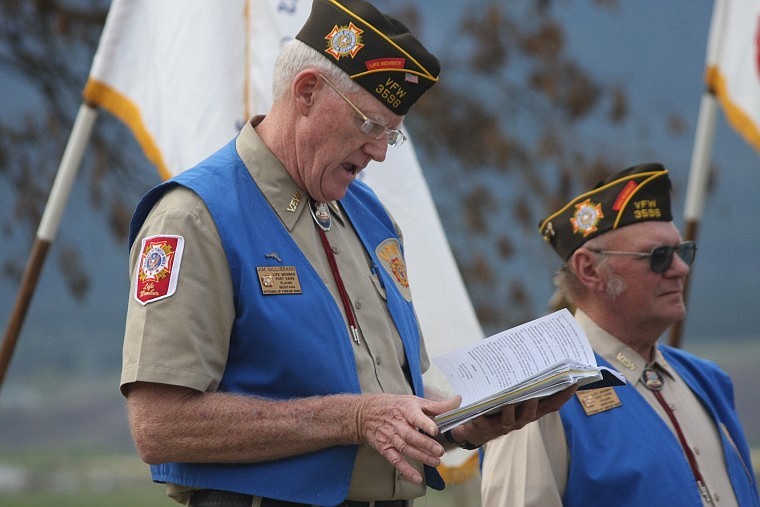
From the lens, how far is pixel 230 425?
7.70 ft

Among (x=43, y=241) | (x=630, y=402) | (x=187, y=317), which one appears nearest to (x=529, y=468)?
(x=630, y=402)

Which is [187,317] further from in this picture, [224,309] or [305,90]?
[305,90]

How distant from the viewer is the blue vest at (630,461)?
324 centimetres

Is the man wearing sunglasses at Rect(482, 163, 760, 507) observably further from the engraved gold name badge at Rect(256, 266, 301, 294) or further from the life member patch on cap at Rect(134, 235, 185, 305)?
the life member patch on cap at Rect(134, 235, 185, 305)

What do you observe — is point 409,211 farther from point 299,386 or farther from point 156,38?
point 299,386

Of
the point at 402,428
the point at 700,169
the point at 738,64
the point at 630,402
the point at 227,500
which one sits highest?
the point at 738,64

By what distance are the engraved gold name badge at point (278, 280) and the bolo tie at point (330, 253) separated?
140 mm

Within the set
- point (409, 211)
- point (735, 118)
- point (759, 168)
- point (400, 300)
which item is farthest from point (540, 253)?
point (400, 300)

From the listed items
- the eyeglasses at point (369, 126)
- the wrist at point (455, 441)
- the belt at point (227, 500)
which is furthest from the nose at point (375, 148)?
the belt at point (227, 500)

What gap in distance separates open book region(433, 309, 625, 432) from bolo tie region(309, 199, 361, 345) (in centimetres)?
27

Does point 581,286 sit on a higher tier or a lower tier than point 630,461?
higher

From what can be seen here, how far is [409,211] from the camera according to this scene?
4340mm

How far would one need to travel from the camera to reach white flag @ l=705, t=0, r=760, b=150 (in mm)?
5129

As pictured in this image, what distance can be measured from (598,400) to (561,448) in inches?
8.0
